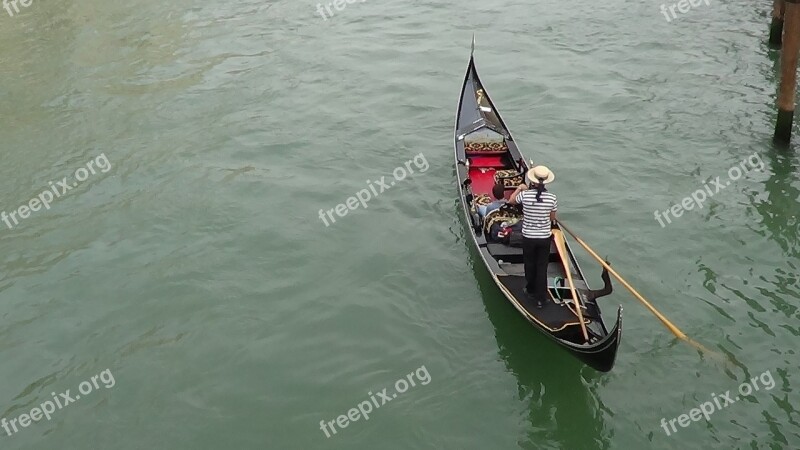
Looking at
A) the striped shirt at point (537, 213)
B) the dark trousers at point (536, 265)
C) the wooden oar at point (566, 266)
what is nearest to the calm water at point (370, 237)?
the dark trousers at point (536, 265)

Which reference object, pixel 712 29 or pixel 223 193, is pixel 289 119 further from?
pixel 712 29

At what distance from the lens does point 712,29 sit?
42.3 feet

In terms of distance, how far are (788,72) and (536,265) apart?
4831 mm

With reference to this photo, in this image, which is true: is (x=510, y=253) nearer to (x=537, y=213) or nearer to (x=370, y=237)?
(x=537, y=213)

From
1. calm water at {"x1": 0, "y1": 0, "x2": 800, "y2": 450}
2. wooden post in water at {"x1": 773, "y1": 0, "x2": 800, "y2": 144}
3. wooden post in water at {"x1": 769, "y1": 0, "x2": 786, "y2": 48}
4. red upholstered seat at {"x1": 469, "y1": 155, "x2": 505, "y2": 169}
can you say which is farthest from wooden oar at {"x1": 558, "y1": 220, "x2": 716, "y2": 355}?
wooden post in water at {"x1": 769, "y1": 0, "x2": 786, "y2": 48}

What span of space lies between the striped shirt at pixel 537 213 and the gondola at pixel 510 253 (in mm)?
324

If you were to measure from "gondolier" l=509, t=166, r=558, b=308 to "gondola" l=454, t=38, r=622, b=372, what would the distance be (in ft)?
0.53

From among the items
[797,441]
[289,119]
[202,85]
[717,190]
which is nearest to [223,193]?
[289,119]

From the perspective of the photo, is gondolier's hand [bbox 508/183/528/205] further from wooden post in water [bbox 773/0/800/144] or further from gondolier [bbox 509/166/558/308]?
wooden post in water [bbox 773/0/800/144]

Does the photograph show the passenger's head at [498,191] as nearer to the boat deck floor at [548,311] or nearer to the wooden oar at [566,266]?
the wooden oar at [566,266]

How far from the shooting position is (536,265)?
6.29m

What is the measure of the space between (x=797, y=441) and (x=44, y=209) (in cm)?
860

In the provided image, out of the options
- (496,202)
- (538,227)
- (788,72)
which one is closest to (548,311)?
(538,227)

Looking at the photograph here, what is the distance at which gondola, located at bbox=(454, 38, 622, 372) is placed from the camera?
232 inches
